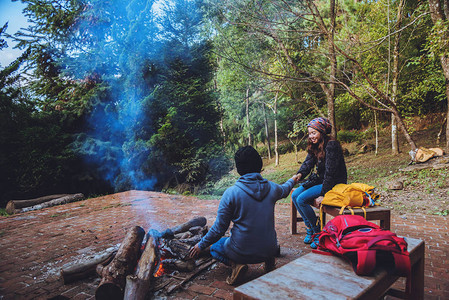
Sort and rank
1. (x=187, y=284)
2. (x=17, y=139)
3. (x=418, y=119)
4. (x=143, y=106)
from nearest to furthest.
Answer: (x=187, y=284), (x=17, y=139), (x=143, y=106), (x=418, y=119)

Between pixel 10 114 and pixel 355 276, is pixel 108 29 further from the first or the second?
pixel 355 276

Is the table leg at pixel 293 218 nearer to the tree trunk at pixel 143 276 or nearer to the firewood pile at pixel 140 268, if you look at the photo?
the firewood pile at pixel 140 268

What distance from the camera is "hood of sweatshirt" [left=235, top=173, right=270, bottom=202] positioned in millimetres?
2225

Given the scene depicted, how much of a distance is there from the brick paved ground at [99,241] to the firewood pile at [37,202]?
122 centimetres

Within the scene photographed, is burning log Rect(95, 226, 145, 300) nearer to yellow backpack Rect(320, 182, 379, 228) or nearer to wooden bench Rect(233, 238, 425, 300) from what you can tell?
wooden bench Rect(233, 238, 425, 300)

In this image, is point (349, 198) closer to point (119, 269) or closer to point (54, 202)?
point (119, 269)

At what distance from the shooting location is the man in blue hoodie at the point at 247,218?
2.23 meters

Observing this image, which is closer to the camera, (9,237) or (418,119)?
(9,237)

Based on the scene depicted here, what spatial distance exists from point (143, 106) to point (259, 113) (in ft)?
40.5

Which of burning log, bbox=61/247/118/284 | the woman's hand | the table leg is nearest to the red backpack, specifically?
the woman's hand

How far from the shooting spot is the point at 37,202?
8008 millimetres

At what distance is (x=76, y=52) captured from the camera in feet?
31.5

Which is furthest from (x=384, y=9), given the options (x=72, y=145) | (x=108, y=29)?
(x=72, y=145)

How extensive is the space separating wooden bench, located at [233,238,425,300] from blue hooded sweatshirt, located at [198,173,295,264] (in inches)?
21.9
